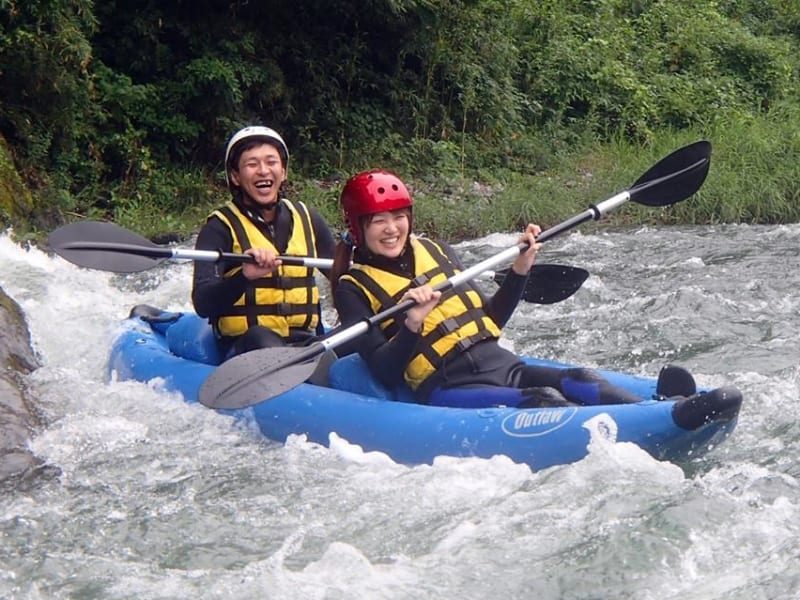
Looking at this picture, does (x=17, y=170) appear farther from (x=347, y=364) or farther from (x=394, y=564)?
(x=394, y=564)

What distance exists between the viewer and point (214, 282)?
13.9ft

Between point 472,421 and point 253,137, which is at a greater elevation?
point 253,137

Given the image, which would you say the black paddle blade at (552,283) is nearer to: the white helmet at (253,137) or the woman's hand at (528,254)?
the woman's hand at (528,254)

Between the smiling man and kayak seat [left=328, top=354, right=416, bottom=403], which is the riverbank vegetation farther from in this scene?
kayak seat [left=328, top=354, right=416, bottom=403]

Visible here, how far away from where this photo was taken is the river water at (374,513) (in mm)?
2871

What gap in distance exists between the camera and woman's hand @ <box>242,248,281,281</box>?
4168 millimetres

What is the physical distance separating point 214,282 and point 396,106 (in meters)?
6.65

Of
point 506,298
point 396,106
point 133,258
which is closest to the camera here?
point 506,298

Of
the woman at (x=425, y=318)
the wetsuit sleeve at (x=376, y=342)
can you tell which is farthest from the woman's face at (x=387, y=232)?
the wetsuit sleeve at (x=376, y=342)

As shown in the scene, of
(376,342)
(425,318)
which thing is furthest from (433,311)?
(376,342)

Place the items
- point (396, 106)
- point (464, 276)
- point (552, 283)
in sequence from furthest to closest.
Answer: point (396, 106), point (552, 283), point (464, 276)

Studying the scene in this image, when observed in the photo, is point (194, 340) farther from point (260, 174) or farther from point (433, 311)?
point (433, 311)

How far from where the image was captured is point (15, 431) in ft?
13.2

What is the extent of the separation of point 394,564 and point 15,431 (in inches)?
67.0
